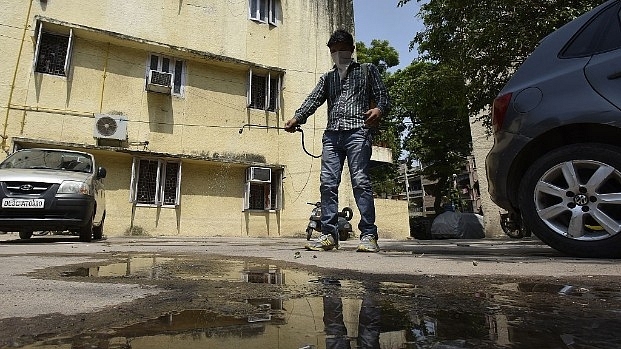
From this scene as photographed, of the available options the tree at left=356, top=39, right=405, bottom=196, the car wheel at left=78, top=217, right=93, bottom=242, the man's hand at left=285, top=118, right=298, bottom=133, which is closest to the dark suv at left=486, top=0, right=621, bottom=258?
the man's hand at left=285, top=118, right=298, bottom=133

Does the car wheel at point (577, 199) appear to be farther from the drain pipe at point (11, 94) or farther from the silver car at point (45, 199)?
the drain pipe at point (11, 94)

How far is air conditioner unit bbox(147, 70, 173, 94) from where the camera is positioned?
35.8 ft

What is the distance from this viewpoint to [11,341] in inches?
31.3

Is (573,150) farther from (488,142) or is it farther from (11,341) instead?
(488,142)

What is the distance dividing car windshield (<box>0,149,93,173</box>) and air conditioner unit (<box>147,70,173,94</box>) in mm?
5045

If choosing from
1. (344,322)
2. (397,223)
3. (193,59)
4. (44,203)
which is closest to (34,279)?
(344,322)

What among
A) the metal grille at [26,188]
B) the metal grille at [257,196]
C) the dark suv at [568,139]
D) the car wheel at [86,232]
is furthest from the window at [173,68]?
the dark suv at [568,139]

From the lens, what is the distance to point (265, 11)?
13.1 m

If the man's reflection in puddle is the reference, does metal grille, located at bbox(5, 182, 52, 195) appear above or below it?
above

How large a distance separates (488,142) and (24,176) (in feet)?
40.2

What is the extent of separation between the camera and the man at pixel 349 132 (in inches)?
140

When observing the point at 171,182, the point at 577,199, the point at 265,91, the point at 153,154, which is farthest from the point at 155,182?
the point at 577,199

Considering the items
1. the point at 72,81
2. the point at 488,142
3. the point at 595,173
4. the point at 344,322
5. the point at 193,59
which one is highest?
the point at 193,59

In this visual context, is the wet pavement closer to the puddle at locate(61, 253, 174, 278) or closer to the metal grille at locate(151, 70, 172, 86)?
the puddle at locate(61, 253, 174, 278)
